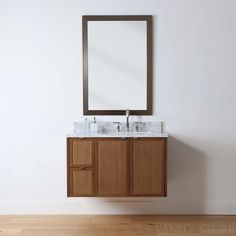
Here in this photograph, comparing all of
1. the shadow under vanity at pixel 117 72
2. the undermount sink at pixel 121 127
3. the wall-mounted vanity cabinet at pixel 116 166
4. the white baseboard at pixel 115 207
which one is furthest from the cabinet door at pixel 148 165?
the white baseboard at pixel 115 207

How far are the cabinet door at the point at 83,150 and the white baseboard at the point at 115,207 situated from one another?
1.87 feet

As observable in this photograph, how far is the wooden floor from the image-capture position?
9.40 ft

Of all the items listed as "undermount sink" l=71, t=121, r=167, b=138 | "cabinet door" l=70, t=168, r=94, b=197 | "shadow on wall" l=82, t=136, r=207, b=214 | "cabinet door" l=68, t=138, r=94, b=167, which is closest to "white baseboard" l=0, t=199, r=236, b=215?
"shadow on wall" l=82, t=136, r=207, b=214

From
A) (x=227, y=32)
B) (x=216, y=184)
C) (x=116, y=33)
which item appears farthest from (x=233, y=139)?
(x=116, y=33)

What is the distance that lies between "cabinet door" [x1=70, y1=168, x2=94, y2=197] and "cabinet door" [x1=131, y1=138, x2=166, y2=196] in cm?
37

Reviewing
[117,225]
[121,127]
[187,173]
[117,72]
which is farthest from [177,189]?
[117,72]

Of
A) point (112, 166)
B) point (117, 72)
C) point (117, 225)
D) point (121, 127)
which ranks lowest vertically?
point (117, 225)

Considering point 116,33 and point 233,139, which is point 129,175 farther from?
point 116,33

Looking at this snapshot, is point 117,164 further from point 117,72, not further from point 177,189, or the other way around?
point 117,72

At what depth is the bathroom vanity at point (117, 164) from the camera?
297 centimetres

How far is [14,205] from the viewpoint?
3342mm

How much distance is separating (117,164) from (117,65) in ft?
3.23

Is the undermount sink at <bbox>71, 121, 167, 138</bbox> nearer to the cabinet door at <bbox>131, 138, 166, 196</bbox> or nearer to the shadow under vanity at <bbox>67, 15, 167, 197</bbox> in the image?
the shadow under vanity at <bbox>67, 15, 167, 197</bbox>

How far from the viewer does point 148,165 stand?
9.75 feet
